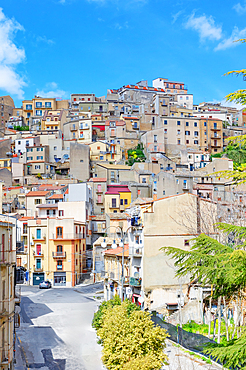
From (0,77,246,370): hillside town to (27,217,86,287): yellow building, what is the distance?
131 mm

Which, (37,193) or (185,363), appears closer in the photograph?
(185,363)

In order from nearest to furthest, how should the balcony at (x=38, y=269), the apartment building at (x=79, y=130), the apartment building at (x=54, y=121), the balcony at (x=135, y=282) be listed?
1. the balcony at (x=135, y=282)
2. the balcony at (x=38, y=269)
3. the apartment building at (x=79, y=130)
4. the apartment building at (x=54, y=121)

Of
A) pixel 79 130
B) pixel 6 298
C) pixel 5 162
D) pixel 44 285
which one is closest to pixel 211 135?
pixel 79 130

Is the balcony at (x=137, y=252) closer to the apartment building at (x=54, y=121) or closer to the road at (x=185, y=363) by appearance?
the road at (x=185, y=363)

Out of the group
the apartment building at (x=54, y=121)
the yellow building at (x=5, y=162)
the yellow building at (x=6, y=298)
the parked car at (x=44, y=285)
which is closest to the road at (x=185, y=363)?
the yellow building at (x=6, y=298)

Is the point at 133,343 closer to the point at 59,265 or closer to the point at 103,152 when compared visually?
the point at 59,265

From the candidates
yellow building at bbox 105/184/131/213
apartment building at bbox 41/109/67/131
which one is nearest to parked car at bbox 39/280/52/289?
yellow building at bbox 105/184/131/213

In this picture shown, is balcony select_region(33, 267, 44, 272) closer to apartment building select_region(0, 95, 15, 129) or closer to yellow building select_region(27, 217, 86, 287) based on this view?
yellow building select_region(27, 217, 86, 287)

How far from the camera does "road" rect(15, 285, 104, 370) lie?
78.2 ft

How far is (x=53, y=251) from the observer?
5772 cm

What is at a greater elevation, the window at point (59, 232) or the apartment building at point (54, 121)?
the apartment building at point (54, 121)

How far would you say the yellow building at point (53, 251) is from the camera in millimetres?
57156

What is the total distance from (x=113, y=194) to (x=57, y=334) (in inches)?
1751

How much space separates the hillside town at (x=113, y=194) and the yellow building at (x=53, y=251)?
13 cm
